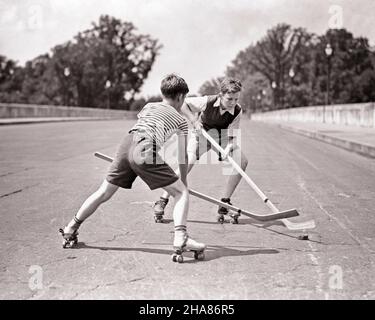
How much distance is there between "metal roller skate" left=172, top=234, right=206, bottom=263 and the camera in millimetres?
4016

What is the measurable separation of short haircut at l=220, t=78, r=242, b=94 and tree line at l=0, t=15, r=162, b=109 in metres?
75.0

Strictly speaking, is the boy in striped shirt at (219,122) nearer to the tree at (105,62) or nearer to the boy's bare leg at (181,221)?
the boy's bare leg at (181,221)

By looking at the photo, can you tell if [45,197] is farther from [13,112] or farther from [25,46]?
[13,112]

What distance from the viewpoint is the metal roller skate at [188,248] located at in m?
4.02

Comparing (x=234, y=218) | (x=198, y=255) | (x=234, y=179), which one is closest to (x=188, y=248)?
(x=198, y=255)

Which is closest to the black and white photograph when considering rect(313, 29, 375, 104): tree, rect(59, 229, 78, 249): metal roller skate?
rect(59, 229, 78, 249): metal roller skate

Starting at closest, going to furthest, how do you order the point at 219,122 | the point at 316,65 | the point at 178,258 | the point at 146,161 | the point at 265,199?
the point at 178,258, the point at 146,161, the point at 265,199, the point at 219,122, the point at 316,65

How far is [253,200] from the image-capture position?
6.96 metres

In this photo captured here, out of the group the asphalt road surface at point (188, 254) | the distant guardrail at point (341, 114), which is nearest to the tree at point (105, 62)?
the distant guardrail at point (341, 114)

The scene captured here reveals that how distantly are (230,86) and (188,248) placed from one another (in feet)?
6.29

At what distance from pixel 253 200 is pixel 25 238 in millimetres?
3158

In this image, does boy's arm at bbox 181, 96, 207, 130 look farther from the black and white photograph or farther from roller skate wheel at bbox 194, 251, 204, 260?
roller skate wheel at bbox 194, 251, 204, 260

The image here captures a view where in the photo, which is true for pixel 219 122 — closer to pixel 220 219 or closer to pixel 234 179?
pixel 234 179

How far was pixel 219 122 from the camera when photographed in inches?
229
